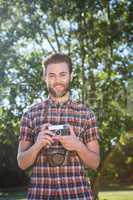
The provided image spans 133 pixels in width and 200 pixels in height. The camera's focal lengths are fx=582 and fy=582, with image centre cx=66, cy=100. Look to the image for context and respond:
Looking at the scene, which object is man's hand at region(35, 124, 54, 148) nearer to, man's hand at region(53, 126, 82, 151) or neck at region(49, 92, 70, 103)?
man's hand at region(53, 126, 82, 151)

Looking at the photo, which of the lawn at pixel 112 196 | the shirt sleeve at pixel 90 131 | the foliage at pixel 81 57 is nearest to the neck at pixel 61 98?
the shirt sleeve at pixel 90 131

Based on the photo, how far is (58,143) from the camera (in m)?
3.56

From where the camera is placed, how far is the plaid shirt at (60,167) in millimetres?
3543

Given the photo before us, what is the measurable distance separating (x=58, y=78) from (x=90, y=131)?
393 mm

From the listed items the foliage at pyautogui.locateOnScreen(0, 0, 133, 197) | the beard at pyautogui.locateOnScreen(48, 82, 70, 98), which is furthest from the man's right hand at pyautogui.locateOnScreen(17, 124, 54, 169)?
the foliage at pyautogui.locateOnScreen(0, 0, 133, 197)

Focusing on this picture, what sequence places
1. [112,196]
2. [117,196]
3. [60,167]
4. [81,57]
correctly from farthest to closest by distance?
[117,196] < [112,196] < [81,57] < [60,167]

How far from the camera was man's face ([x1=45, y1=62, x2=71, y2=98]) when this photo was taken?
12.0ft

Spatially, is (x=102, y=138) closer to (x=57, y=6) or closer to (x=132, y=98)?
(x=132, y=98)

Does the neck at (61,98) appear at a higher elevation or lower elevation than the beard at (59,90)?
lower

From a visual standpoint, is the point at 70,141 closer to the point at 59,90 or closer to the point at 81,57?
the point at 59,90

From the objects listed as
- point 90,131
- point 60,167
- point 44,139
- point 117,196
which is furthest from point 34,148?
point 117,196

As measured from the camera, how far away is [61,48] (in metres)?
18.0

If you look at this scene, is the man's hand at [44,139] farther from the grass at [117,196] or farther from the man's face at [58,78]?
the grass at [117,196]

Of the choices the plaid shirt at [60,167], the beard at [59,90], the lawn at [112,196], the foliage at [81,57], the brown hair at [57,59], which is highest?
the foliage at [81,57]
